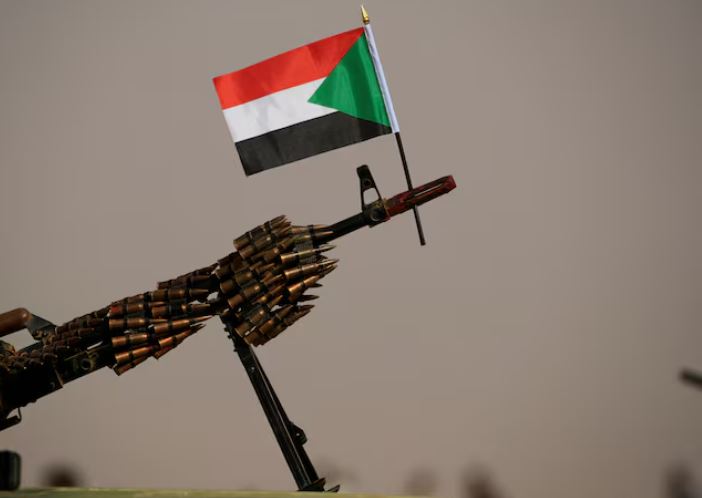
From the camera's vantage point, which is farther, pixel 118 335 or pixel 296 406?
pixel 296 406

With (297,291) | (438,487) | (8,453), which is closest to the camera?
(8,453)

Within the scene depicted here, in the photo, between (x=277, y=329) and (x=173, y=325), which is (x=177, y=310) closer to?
(x=173, y=325)

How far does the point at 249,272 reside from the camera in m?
2.02

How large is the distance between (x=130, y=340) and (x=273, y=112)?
783mm

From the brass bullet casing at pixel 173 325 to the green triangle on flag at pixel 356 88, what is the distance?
28.9 inches

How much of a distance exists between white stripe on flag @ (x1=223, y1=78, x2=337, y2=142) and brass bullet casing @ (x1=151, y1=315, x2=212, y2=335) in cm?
56

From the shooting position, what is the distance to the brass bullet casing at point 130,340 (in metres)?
2.02

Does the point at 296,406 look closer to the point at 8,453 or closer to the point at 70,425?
the point at 70,425

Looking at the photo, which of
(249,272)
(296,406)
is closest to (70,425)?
(296,406)

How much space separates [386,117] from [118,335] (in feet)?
3.24

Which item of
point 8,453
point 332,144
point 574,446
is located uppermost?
point 332,144

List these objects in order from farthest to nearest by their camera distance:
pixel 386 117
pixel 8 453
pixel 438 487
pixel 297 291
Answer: pixel 438 487
pixel 386 117
pixel 297 291
pixel 8 453

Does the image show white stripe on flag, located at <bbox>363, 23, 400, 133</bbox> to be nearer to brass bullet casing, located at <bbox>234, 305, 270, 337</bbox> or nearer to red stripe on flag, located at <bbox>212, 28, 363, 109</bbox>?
red stripe on flag, located at <bbox>212, 28, 363, 109</bbox>

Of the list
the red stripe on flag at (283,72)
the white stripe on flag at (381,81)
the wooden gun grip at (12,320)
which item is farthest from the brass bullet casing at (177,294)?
the white stripe on flag at (381,81)
